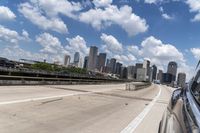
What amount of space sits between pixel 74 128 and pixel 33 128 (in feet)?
3.56

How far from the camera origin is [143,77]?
166 m

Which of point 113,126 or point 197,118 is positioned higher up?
point 197,118

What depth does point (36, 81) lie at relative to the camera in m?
27.6

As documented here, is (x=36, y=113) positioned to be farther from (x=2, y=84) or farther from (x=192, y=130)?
(x=2, y=84)

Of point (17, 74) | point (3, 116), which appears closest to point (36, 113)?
point (3, 116)

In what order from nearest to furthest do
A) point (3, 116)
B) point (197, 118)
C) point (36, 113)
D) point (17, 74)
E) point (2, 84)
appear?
point (197, 118)
point (3, 116)
point (36, 113)
point (2, 84)
point (17, 74)

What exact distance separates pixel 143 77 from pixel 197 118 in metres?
165

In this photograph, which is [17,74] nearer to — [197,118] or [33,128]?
[33,128]

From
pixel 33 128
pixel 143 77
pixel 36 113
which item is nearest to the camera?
pixel 33 128

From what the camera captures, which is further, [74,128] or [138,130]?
[138,130]

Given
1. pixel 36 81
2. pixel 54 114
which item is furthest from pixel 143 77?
pixel 54 114

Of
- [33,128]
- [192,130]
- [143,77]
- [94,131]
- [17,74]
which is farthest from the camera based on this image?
[143,77]

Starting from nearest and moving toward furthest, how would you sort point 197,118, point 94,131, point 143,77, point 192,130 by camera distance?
point 192,130
point 197,118
point 94,131
point 143,77

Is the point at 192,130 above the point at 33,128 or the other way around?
above
